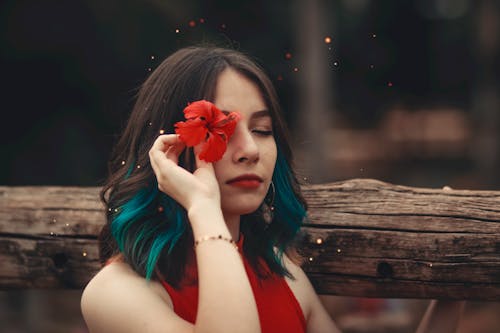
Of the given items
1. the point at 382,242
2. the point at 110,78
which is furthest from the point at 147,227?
the point at 110,78

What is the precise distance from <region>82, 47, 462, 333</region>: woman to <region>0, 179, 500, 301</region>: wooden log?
0.28 meters

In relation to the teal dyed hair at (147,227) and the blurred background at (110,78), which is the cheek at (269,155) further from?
the blurred background at (110,78)

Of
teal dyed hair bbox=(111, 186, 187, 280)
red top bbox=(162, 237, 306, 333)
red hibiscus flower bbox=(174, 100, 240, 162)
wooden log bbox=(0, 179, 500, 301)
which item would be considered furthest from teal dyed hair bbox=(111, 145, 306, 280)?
wooden log bbox=(0, 179, 500, 301)

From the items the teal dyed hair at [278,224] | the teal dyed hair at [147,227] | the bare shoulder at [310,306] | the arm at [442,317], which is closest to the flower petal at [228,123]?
the teal dyed hair at [147,227]

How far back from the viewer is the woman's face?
7.08 ft

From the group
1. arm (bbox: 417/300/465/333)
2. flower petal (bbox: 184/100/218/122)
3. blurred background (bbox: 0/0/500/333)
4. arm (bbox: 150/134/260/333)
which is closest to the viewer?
arm (bbox: 150/134/260/333)

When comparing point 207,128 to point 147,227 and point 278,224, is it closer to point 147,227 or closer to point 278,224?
point 147,227

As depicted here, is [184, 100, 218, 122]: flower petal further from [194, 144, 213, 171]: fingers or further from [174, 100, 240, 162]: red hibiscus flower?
[194, 144, 213, 171]: fingers

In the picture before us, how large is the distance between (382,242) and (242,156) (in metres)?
0.69

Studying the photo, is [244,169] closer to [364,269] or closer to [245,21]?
[364,269]

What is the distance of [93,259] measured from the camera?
2.87 m

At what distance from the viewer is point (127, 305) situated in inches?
81.1

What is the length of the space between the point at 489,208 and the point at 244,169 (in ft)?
2.76

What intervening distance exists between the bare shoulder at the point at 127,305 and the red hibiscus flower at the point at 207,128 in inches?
14.3
